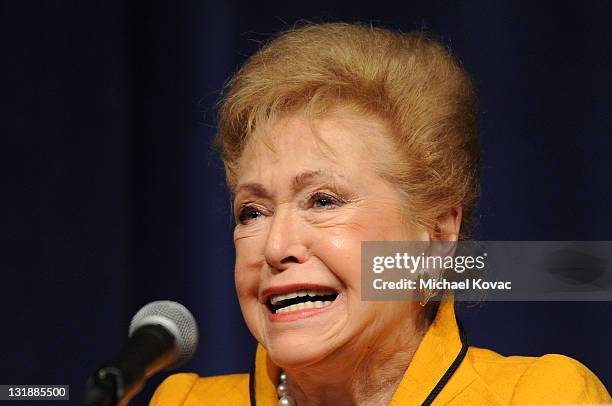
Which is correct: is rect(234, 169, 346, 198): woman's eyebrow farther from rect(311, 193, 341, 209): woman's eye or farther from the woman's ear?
the woman's ear

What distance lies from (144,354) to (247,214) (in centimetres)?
57

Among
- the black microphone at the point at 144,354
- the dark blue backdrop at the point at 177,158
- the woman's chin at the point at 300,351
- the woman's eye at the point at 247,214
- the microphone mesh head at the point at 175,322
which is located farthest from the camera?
the dark blue backdrop at the point at 177,158

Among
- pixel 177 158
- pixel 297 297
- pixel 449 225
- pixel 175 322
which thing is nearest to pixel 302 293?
pixel 297 297

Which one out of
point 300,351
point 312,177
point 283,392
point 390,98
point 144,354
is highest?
point 390,98

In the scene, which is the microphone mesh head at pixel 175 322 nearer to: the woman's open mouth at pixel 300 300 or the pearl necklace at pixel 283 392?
the woman's open mouth at pixel 300 300

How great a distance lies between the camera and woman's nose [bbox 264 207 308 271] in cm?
157

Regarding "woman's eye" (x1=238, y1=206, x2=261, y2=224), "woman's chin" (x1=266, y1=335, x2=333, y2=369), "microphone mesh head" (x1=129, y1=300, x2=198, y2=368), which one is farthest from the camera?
"woman's eye" (x1=238, y1=206, x2=261, y2=224)

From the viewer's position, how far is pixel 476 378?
165cm

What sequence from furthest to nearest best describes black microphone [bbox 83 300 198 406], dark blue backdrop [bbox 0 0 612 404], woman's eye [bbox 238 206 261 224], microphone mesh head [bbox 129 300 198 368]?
dark blue backdrop [bbox 0 0 612 404], woman's eye [bbox 238 206 261 224], microphone mesh head [bbox 129 300 198 368], black microphone [bbox 83 300 198 406]

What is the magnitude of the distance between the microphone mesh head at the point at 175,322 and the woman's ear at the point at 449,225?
60cm

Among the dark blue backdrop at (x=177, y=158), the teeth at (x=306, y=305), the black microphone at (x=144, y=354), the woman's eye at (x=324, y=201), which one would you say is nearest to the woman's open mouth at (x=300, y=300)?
the teeth at (x=306, y=305)

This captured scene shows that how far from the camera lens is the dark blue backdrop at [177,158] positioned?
216 centimetres

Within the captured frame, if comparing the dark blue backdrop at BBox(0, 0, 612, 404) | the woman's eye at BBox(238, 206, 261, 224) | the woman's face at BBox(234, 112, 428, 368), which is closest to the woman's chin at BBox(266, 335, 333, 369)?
the woman's face at BBox(234, 112, 428, 368)

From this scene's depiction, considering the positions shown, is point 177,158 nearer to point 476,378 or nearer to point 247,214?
point 247,214
